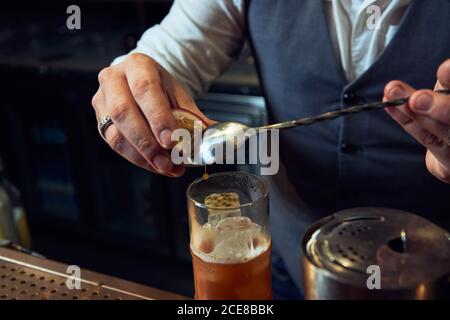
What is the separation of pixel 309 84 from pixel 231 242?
0.52 meters

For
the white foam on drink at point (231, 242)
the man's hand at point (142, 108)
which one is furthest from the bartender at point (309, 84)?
the white foam on drink at point (231, 242)

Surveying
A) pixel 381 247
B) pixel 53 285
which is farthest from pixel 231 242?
pixel 53 285

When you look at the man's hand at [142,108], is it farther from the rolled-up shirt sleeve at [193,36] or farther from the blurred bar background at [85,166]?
the blurred bar background at [85,166]

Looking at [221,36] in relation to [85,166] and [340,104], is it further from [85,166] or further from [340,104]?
[85,166]

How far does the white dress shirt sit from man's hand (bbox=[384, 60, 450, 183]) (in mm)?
345

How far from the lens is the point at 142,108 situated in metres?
0.84

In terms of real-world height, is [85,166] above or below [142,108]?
below

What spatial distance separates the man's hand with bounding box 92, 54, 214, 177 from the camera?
0.82m

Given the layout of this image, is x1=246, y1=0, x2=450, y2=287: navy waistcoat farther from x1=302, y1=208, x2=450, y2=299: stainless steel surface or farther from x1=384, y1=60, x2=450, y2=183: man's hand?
x1=302, y1=208, x2=450, y2=299: stainless steel surface

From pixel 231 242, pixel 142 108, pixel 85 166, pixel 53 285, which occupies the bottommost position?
pixel 85 166

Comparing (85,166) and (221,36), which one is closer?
(221,36)

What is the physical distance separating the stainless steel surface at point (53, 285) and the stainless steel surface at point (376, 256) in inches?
12.0

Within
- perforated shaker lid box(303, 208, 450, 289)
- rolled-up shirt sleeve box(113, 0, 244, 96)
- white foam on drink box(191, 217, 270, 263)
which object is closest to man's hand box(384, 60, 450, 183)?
perforated shaker lid box(303, 208, 450, 289)
